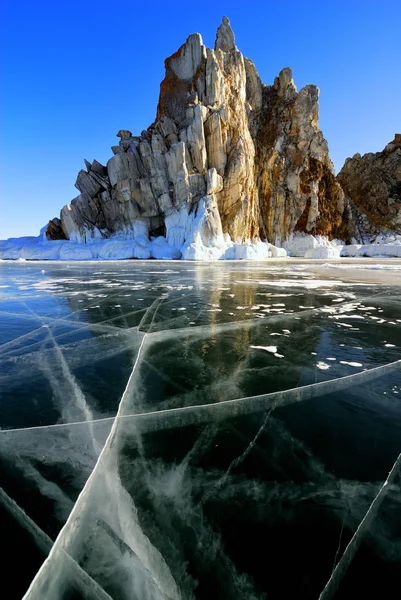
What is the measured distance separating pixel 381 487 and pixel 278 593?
791 millimetres

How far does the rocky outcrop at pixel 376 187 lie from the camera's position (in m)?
61.7

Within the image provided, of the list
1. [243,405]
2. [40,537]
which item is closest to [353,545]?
[243,405]

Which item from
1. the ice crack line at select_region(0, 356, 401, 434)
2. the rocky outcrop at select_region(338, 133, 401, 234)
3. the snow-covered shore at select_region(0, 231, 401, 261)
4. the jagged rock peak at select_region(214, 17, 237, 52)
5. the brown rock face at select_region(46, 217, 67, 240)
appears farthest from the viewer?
the rocky outcrop at select_region(338, 133, 401, 234)

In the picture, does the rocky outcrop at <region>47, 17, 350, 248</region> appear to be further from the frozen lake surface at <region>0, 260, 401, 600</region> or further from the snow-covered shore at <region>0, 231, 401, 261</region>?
the frozen lake surface at <region>0, 260, 401, 600</region>

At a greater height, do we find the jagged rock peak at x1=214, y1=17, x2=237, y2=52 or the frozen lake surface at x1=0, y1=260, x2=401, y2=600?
the jagged rock peak at x1=214, y1=17, x2=237, y2=52

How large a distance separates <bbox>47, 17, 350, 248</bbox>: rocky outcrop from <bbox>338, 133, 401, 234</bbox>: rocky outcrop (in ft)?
65.1

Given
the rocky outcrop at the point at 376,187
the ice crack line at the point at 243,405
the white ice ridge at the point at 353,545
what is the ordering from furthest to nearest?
the rocky outcrop at the point at 376,187 → the ice crack line at the point at 243,405 → the white ice ridge at the point at 353,545

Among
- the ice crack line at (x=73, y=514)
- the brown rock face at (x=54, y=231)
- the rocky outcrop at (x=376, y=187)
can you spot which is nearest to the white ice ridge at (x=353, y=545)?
the ice crack line at (x=73, y=514)

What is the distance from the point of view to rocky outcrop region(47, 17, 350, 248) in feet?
115

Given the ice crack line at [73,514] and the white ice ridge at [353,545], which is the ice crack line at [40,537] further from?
the white ice ridge at [353,545]

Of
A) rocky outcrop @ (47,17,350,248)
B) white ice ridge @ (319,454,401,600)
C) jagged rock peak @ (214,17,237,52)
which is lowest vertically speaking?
white ice ridge @ (319,454,401,600)

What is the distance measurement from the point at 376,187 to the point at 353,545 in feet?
254

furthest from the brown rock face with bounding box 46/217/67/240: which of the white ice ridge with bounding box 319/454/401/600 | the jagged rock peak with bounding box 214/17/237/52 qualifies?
the white ice ridge with bounding box 319/454/401/600

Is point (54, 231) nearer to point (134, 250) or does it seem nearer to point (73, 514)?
point (134, 250)
